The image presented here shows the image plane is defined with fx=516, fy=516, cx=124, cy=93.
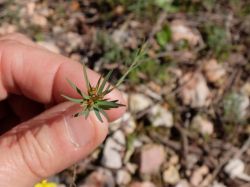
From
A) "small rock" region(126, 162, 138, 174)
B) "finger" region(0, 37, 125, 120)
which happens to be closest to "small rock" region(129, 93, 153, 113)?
"small rock" region(126, 162, 138, 174)

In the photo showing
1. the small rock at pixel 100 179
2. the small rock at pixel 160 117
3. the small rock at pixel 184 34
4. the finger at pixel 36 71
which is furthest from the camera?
the small rock at pixel 184 34

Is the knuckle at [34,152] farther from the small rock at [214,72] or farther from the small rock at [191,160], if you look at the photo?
the small rock at [214,72]

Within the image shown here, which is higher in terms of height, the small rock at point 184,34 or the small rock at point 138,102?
the small rock at point 184,34

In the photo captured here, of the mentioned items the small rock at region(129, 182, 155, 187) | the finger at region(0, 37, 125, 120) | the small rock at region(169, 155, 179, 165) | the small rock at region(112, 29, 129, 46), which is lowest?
the small rock at region(129, 182, 155, 187)

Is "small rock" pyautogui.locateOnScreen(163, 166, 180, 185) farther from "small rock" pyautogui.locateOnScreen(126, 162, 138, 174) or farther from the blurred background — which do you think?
"small rock" pyautogui.locateOnScreen(126, 162, 138, 174)

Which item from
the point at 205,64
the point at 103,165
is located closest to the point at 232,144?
the point at 205,64

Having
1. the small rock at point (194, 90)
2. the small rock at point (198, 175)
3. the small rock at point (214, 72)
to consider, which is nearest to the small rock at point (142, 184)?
the small rock at point (198, 175)

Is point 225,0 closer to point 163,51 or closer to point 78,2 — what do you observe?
point 163,51
